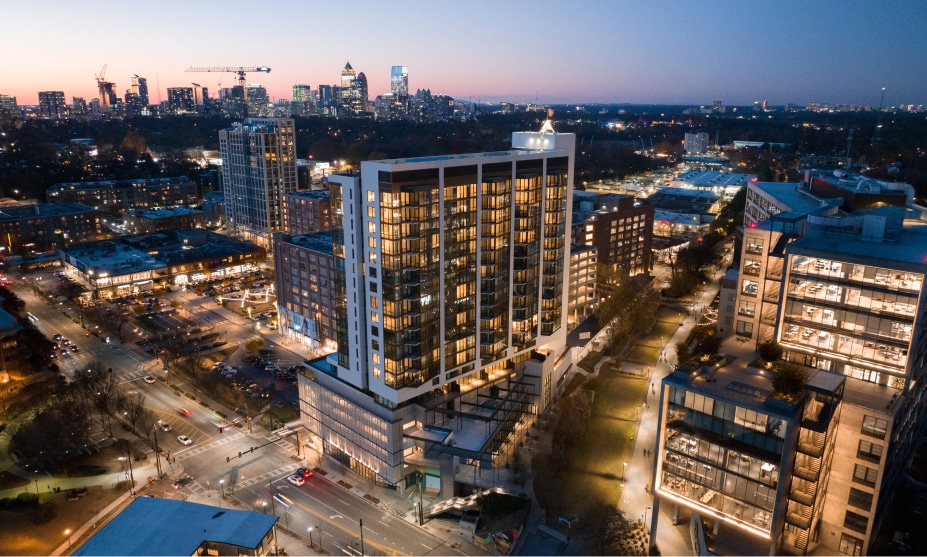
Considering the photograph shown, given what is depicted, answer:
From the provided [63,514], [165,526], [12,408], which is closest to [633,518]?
[165,526]

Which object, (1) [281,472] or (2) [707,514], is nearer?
(2) [707,514]

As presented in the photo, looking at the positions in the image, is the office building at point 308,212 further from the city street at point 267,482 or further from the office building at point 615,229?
the office building at point 615,229

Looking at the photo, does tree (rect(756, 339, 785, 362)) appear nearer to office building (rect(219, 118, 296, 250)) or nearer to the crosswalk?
the crosswalk

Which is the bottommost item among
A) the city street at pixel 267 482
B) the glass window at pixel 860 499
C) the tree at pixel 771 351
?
the city street at pixel 267 482

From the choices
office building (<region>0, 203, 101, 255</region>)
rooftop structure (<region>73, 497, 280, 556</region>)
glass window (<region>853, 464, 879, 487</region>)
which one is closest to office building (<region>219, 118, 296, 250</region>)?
office building (<region>0, 203, 101, 255</region>)

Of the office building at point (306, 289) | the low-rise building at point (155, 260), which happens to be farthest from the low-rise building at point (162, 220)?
the office building at point (306, 289)

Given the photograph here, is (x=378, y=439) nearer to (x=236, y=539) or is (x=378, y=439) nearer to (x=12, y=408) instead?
(x=236, y=539)

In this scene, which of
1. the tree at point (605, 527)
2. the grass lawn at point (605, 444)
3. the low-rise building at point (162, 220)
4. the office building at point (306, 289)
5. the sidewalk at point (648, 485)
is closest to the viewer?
the tree at point (605, 527)

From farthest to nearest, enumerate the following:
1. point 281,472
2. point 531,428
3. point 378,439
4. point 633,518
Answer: point 531,428 → point 281,472 → point 378,439 → point 633,518
